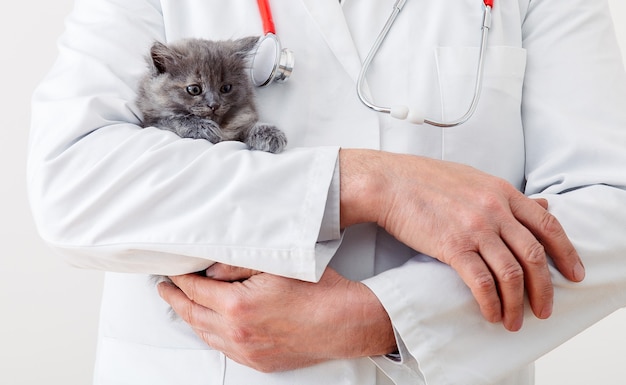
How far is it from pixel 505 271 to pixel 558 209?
218 millimetres

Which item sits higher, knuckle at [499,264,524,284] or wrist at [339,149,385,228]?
wrist at [339,149,385,228]

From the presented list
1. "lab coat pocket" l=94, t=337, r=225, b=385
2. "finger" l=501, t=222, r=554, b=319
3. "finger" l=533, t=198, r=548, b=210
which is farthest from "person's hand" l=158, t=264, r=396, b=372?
→ "finger" l=533, t=198, r=548, b=210

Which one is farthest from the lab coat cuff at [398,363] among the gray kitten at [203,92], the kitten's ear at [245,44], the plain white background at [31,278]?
the plain white background at [31,278]

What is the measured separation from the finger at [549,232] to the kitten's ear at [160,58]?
67cm

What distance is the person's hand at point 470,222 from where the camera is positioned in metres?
1.07

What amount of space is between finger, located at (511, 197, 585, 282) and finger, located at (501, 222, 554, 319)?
35mm

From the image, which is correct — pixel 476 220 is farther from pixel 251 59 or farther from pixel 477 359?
pixel 251 59

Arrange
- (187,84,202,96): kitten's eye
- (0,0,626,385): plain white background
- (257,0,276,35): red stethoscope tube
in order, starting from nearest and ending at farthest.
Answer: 1. (257,0,276,35): red stethoscope tube
2. (187,84,202,96): kitten's eye
3. (0,0,626,385): plain white background

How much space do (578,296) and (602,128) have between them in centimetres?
32

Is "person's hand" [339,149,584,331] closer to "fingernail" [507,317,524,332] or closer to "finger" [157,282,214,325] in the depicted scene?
"fingernail" [507,317,524,332]

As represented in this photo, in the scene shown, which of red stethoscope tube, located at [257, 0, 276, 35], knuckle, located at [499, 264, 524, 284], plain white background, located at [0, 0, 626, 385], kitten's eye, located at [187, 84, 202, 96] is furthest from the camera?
plain white background, located at [0, 0, 626, 385]

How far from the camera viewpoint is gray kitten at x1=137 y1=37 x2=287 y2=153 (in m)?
1.34

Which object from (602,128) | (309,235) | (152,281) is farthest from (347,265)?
(602,128)

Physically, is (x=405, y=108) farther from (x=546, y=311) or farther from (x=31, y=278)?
(x=31, y=278)
